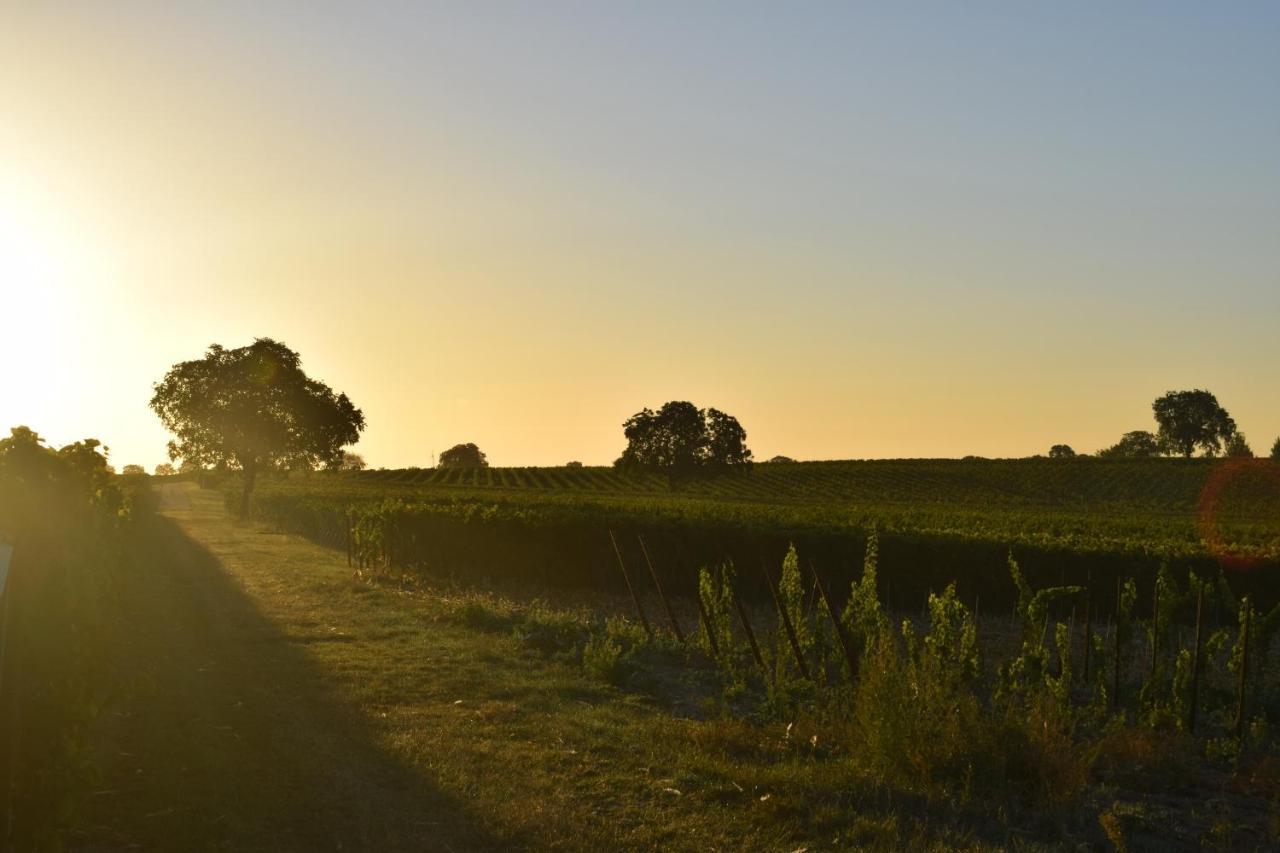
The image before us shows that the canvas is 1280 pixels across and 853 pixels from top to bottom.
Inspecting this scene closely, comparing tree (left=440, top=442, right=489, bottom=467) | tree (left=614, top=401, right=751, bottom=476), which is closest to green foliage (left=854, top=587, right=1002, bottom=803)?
tree (left=614, top=401, right=751, bottom=476)

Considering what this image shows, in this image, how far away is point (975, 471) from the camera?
283 ft

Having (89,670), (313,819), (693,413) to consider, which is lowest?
(313,819)

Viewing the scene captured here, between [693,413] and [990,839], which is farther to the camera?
[693,413]

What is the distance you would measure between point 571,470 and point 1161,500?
205ft

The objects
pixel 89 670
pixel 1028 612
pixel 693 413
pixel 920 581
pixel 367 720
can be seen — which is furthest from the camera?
pixel 693 413

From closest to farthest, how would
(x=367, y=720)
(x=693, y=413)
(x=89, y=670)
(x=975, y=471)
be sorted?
(x=89, y=670) → (x=367, y=720) → (x=975, y=471) → (x=693, y=413)

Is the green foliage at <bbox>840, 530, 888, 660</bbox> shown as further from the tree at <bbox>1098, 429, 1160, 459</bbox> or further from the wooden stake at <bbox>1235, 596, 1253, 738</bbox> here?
the tree at <bbox>1098, 429, 1160, 459</bbox>

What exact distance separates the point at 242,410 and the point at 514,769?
55893 mm

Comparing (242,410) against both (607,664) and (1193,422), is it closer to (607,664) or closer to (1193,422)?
(607,664)

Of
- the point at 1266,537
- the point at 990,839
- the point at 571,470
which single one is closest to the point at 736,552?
the point at 990,839

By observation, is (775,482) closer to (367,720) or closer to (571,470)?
(571,470)

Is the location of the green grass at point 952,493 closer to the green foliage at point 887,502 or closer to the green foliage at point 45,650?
the green foliage at point 887,502

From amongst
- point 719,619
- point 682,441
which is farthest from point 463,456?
point 719,619

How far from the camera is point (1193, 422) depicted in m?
118
